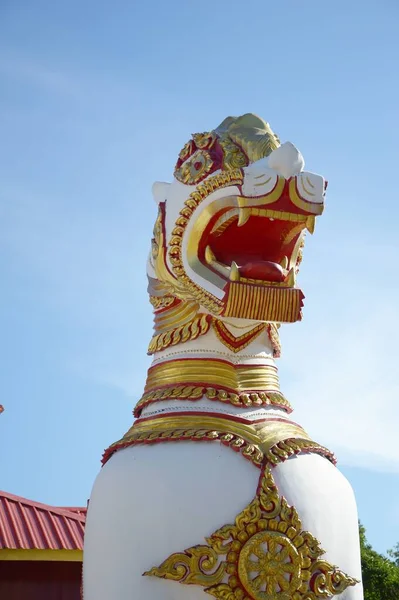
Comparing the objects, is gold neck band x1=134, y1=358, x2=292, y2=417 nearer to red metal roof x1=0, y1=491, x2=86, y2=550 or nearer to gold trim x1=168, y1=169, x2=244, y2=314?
gold trim x1=168, y1=169, x2=244, y2=314

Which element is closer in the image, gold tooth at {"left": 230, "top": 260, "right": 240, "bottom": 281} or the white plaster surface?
the white plaster surface

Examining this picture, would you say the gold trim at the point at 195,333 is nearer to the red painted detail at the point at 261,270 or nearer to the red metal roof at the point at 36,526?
the red painted detail at the point at 261,270

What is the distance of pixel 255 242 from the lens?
5.21 metres

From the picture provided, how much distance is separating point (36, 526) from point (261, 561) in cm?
277

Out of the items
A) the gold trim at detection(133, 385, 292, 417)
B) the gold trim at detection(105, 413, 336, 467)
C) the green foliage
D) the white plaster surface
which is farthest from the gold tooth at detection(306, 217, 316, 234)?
the green foliage

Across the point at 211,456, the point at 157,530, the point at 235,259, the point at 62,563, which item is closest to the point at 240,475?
the point at 211,456

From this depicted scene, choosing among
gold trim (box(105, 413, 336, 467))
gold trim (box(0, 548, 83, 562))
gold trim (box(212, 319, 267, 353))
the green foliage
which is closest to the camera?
gold trim (box(105, 413, 336, 467))

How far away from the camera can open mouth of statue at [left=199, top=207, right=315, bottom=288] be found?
4883 millimetres

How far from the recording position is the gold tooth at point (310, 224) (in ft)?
16.1

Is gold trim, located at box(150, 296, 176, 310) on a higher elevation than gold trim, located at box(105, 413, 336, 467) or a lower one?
higher

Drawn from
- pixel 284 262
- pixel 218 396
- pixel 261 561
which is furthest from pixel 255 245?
pixel 261 561

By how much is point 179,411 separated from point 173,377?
272 millimetres

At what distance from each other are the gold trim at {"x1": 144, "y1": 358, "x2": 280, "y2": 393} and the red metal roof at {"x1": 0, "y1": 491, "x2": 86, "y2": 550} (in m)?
1.97

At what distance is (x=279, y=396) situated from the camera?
16.6 ft
